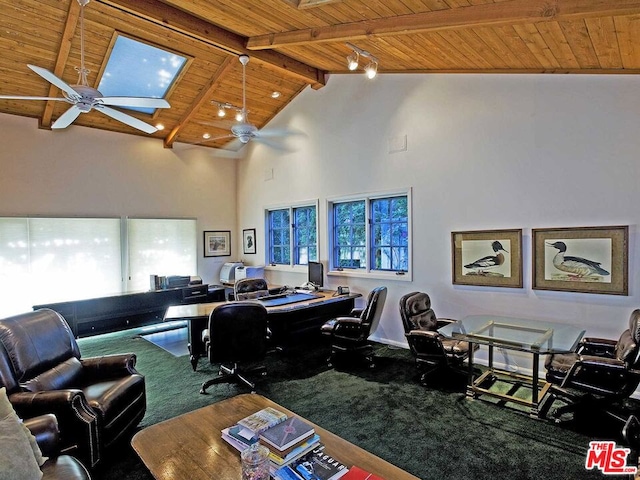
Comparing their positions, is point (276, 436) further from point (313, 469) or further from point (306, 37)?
point (306, 37)

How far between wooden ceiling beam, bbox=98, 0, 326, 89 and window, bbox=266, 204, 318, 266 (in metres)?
2.45

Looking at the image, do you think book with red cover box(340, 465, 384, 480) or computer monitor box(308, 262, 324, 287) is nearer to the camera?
book with red cover box(340, 465, 384, 480)

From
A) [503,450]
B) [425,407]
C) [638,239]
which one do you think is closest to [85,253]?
[425,407]

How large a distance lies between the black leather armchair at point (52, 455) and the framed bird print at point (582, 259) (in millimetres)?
4401

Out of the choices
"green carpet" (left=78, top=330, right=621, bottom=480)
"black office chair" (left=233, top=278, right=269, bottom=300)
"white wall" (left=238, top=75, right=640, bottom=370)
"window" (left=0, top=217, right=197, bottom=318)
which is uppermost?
"white wall" (left=238, top=75, right=640, bottom=370)

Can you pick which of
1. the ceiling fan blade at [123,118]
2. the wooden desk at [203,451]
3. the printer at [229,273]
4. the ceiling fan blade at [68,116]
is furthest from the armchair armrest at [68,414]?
the printer at [229,273]

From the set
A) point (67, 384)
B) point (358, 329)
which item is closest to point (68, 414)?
point (67, 384)

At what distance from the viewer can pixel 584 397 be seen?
3.20m

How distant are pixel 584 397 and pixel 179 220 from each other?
7.12 m

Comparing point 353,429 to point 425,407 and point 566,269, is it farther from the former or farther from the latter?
point 566,269

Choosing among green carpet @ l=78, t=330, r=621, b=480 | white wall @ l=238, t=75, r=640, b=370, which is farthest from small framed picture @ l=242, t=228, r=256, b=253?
green carpet @ l=78, t=330, r=621, b=480

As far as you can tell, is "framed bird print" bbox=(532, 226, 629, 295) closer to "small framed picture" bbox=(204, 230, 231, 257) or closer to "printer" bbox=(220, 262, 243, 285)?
"printer" bbox=(220, 262, 243, 285)

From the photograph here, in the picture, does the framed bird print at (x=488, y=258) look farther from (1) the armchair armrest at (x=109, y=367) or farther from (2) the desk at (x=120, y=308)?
(2) the desk at (x=120, y=308)

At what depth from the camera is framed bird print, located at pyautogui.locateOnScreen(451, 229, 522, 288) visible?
425 centimetres
